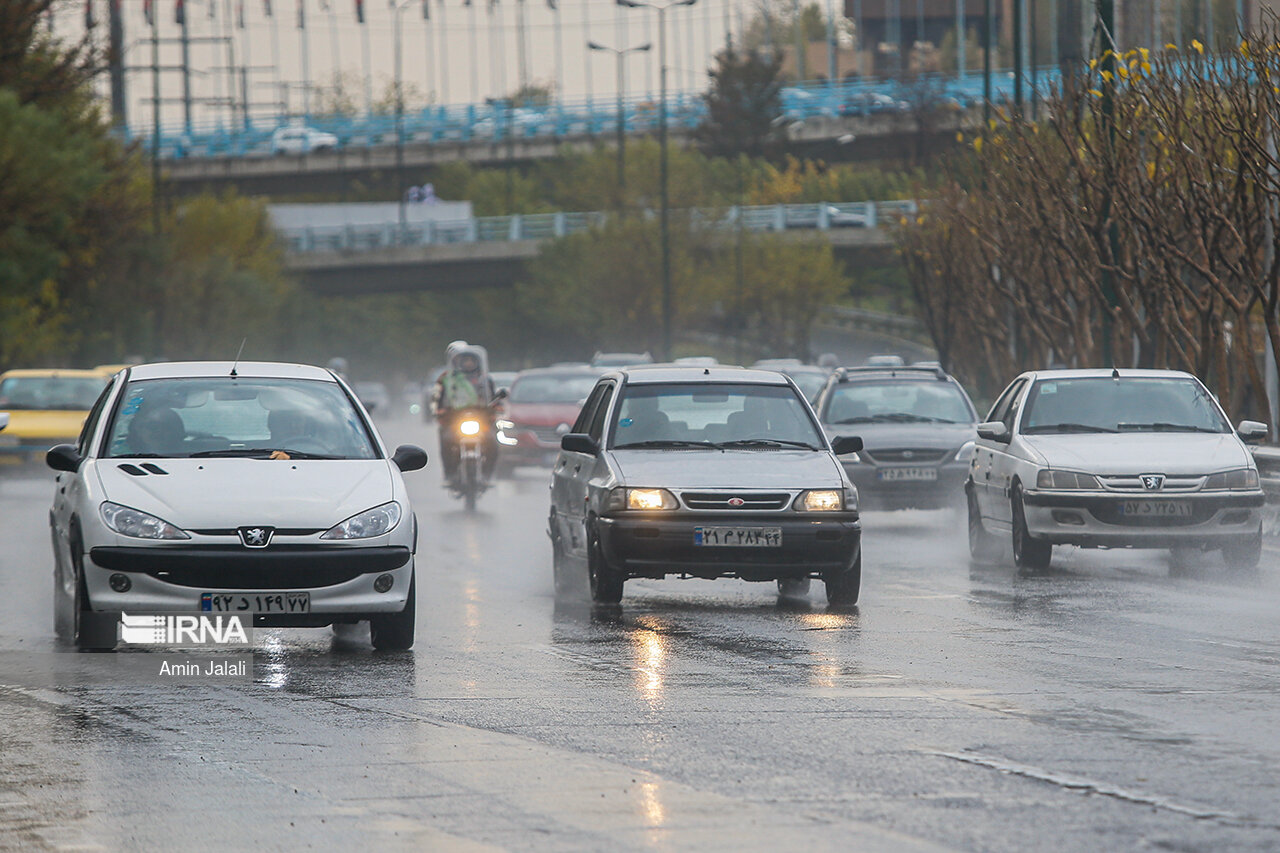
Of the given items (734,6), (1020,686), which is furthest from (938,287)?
(734,6)

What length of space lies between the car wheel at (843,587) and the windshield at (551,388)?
20531 millimetres

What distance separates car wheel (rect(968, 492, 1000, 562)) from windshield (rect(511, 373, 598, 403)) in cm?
1614

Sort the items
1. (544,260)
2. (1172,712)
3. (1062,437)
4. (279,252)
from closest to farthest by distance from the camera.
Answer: (1172,712) < (1062,437) < (544,260) < (279,252)

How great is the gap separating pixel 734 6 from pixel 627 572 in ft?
398

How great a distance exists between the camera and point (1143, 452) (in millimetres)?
16578

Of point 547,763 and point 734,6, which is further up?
point 734,6

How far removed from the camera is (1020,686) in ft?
33.0

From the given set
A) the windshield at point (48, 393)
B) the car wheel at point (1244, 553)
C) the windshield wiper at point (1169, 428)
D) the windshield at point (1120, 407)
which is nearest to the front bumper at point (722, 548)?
the car wheel at point (1244, 553)

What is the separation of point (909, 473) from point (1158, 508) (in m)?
6.42

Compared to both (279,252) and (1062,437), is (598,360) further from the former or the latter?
(279,252)

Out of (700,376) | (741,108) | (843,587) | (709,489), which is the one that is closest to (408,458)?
(709,489)

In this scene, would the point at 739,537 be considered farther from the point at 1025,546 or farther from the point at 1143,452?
the point at 1143,452

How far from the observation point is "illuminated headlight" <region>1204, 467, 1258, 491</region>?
16.3m

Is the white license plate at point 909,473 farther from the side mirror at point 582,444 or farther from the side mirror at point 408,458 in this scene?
the side mirror at point 408,458
